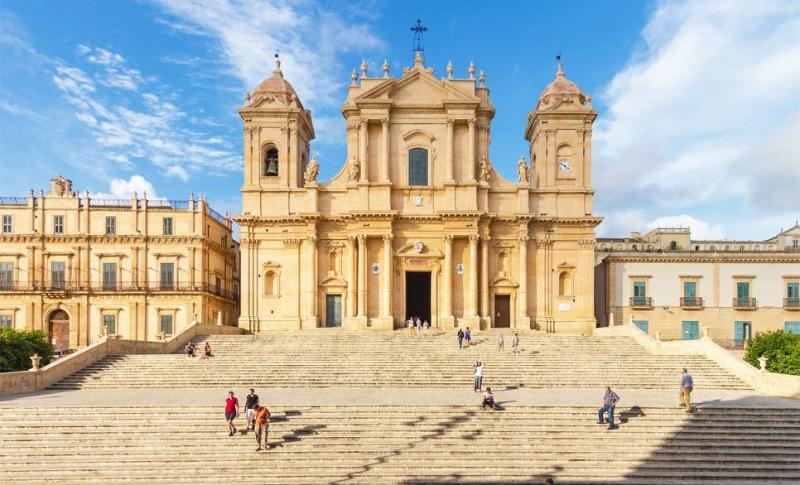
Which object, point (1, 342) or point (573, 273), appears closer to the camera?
point (1, 342)

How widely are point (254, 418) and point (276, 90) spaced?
2760 cm

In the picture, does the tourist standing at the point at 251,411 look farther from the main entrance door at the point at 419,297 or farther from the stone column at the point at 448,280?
the main entrance door at the point at 419,297

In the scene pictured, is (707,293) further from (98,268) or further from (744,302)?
(98,268)

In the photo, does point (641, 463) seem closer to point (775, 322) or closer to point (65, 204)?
point (775, 322)

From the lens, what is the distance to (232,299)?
51.9m

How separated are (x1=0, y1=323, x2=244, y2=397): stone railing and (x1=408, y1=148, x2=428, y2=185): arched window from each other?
1568 cm

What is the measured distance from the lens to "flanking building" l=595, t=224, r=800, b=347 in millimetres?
42375

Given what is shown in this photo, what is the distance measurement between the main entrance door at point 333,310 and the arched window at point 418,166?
8.99 m

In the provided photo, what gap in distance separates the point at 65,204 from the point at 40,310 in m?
7.41

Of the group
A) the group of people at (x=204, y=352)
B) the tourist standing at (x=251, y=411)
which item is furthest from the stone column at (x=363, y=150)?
→ the tourist standing at (x=251, y=411)

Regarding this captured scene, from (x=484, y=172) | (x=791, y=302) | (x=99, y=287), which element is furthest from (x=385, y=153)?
(x=791, y=302)

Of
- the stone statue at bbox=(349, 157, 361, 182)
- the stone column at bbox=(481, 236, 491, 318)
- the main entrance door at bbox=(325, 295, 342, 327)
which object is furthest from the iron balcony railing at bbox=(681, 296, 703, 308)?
the stone statue at bbox=(349, 157, 361, 182)

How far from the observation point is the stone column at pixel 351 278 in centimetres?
3950

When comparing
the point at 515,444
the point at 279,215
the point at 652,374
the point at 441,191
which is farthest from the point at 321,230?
the point at 515,444
